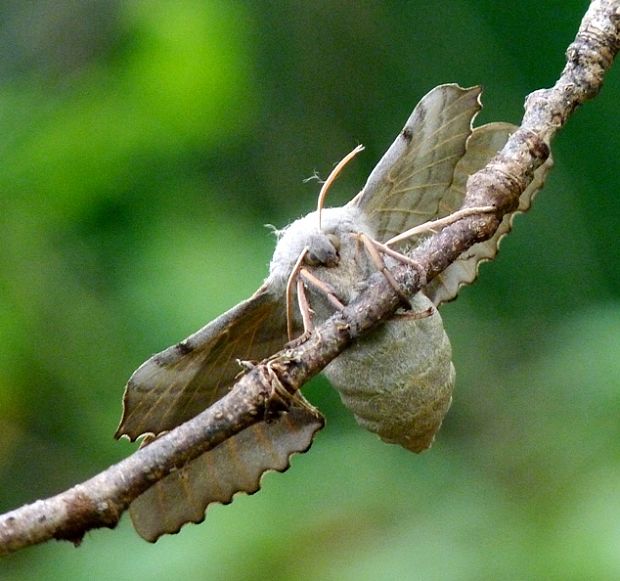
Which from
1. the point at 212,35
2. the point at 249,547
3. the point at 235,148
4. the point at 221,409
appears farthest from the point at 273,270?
the point at 235,148

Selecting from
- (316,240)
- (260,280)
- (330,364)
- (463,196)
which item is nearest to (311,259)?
(316,240)

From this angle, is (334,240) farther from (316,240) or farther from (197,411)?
(197,411)

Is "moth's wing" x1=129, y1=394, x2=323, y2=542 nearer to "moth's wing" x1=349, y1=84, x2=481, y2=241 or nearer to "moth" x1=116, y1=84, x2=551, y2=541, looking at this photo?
"moth" x1=116, y1=84, x2=551, y2=541

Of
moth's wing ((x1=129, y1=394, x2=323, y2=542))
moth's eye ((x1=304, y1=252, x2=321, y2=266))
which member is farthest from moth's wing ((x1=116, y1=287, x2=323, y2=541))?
moth's eye ((x1=304, y1=252, x2=321, y2=266))

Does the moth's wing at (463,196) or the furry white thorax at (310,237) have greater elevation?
the furry white thorax at (310,237)

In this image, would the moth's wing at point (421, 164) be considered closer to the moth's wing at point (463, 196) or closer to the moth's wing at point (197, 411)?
the moth's wing at point (463, 196)

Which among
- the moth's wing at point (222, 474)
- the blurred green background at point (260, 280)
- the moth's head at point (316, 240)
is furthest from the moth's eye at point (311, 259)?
the blurred green background at point (260, 280)
